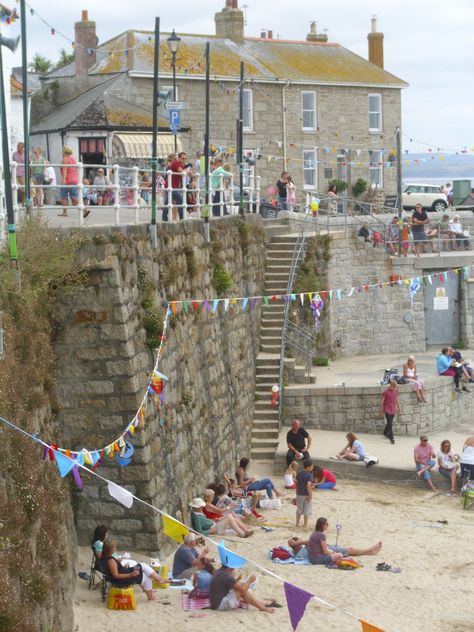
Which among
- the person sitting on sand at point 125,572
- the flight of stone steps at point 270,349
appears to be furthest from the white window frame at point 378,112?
the person sitting on sand at point 125,572

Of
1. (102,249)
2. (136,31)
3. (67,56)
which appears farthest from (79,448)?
(67,56)

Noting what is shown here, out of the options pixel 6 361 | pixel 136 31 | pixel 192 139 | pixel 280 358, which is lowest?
pixel 280 358

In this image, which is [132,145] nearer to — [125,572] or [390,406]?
[390,406]

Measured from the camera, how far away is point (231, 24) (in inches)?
1625

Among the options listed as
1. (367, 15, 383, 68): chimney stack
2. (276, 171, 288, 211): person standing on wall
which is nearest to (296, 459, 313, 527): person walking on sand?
(276, 171, 288, 211): person standing on wall

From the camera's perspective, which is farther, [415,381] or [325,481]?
[415,381]

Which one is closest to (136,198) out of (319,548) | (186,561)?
(186,561)

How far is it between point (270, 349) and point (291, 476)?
461 centimetres

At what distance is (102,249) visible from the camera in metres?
15.8

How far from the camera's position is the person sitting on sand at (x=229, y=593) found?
15.4 m

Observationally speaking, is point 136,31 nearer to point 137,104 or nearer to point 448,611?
point 137,104

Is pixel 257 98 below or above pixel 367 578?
above

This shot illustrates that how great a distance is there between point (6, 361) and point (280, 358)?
529 inches

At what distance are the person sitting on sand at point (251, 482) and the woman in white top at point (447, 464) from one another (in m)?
2.75
